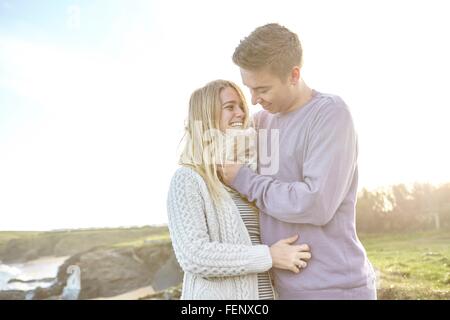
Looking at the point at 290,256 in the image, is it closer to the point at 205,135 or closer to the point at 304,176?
the point at 304,176

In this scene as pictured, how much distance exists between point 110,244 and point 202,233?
808cm

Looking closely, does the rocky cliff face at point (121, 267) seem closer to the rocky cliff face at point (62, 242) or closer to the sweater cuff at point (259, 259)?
the rocky cliff face at point (62, 242)

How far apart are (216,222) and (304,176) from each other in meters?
0.34

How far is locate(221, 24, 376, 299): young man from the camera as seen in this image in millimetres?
1640

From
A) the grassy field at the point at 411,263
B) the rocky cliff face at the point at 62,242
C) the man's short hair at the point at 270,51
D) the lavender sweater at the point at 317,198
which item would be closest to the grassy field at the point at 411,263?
the grassy field at the point at 411,263

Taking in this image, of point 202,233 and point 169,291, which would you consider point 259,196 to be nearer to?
point 202,233

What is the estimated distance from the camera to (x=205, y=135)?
1812mm

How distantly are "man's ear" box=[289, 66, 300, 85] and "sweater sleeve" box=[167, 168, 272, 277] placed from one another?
20.6 inches

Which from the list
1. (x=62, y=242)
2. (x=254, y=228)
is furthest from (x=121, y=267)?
(x=254, y=228)

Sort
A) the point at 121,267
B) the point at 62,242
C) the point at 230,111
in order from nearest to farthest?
the point at 230,111
the point at 62,242
the point at 121,267

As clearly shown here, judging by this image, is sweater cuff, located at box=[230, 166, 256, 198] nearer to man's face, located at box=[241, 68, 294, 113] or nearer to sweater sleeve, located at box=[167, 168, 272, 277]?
sweater sleeve, located at box=[167, 168, 272, 277]

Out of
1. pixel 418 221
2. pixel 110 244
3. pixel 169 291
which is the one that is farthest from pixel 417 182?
pixel 110 244

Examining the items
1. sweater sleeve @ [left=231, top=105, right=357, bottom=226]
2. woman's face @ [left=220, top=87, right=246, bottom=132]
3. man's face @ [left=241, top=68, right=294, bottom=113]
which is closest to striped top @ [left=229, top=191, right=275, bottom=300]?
sweater sleeve @ [left=231, top=105, right=357, bottom=226]

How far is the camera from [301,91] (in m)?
1.82
